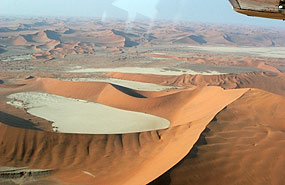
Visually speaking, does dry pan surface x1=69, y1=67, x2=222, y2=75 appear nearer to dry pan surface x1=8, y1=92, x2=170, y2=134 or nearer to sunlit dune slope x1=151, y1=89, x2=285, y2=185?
dry pan surface x1=8, y1=92, x2=170, y2=134

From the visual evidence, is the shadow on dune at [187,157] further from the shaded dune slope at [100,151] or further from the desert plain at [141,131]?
the shaded dune slope at [100,151]

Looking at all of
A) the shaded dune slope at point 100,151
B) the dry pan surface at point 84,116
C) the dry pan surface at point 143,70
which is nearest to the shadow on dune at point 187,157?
the shaded dune slope at point 100,151

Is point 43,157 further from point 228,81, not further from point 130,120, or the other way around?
point 228,81

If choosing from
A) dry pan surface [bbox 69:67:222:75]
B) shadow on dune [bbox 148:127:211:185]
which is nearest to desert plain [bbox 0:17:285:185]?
shadow on dune [bbox 148:127:211:185]

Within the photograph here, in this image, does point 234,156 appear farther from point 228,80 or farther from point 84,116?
point 228,80

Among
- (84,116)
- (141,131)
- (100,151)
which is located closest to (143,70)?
(84,116)

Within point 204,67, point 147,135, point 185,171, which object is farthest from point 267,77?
point 185,171

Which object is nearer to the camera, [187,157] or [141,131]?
[187,157]
